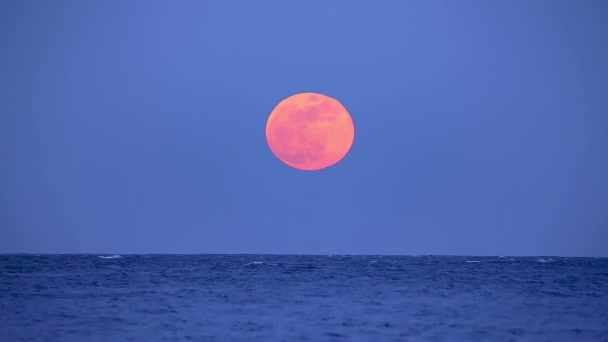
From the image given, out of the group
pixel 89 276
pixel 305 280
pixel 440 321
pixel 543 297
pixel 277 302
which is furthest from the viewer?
pixel 89 276

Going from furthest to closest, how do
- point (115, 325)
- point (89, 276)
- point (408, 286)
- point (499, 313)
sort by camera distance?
1. point (89, 276)
2. point (408, 286)
3. point (499, 313)
4. point (115, 325)

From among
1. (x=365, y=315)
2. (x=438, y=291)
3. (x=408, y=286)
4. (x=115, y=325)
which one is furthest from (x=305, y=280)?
(x=115, y=325)

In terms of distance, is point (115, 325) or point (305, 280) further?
point (305, 280)

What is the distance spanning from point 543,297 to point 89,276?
2694 centimetres

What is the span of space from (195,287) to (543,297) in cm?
1603

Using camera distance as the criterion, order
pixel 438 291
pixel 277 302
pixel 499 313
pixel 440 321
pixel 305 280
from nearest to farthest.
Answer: pixel 440 321, pixel 499 313, pixel 277 302, pixel 438 291, pixel 305 280

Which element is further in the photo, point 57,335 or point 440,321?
point 440,321

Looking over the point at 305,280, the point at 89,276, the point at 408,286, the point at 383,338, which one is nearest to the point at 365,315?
the point at 383,338

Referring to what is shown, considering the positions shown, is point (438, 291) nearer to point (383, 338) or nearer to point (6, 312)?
point (383, 338)

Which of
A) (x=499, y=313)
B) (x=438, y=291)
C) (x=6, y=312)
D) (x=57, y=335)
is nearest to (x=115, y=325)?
(x=57, y=335)

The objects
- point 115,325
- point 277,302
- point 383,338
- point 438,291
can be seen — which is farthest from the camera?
point 438,291

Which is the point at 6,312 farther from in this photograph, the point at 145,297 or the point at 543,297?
the point at 543,297

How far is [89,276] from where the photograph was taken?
49.8 m

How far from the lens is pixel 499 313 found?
28766 millimetres
